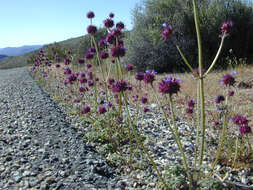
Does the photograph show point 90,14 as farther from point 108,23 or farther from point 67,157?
point 67,157

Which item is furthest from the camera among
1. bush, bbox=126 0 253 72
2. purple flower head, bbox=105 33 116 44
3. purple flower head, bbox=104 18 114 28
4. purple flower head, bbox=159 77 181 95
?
bush, bbox=126 0 253 72

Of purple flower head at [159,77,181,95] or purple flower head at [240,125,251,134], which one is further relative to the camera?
purple flower head at [240,125,251,134]

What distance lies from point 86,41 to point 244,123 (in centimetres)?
1703

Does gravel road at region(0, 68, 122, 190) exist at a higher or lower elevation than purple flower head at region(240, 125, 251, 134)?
lower

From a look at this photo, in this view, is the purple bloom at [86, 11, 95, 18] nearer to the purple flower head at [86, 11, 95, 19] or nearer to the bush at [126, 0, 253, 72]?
the purple flower head at [86, 11, 95, 19]

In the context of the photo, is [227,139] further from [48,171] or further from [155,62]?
[155,62]

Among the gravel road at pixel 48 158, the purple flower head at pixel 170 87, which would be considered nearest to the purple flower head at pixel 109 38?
the purple flower head at pixel 170 87

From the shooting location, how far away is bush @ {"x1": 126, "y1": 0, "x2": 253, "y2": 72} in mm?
10562

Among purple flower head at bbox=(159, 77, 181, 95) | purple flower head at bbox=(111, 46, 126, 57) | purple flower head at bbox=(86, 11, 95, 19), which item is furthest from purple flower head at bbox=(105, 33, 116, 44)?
purple flower head at bbox=(159, 77, 181, 95)

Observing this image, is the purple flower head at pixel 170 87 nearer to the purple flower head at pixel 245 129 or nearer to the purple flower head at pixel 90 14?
the purple flower head at pixel 245 129

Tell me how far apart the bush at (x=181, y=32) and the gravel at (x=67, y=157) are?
655 cm

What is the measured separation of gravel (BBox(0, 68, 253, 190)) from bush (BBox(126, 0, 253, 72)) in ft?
21.5

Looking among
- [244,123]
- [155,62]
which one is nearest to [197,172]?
[244,123]

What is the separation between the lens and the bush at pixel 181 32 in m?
10.6
